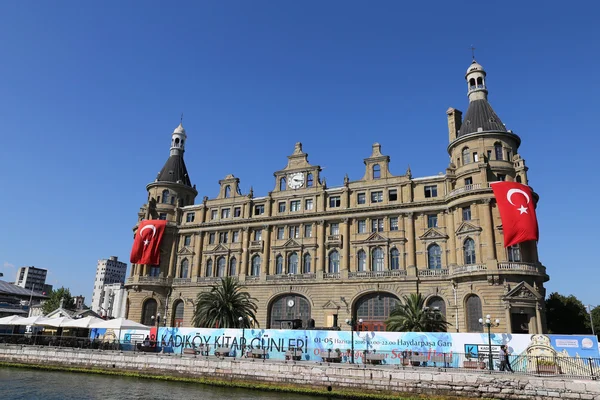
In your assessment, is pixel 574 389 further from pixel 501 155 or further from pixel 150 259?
pixel 150 259

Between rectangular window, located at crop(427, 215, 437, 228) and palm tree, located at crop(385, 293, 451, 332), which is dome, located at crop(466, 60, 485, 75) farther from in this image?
palm tree, located at crop(385, 293, 451, 332)

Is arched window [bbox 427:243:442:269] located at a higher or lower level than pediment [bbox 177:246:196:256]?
lower

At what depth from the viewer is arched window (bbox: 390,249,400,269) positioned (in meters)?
53.9

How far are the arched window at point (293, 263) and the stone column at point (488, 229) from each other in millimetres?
24247

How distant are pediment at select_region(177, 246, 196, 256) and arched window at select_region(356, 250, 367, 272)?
86.5 feet

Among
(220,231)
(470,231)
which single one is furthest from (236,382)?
(220,231)

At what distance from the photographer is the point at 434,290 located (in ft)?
165

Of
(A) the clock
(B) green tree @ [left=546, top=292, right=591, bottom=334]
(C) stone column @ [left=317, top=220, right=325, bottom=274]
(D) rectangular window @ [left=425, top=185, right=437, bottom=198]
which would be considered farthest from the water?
(B) green tree @ [left=546, top=292, right=591, bottom=334]

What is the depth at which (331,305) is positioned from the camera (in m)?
54.6

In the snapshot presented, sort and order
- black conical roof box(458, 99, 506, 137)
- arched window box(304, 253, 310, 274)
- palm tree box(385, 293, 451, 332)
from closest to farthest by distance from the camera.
A: palm tree box(385, 293, 451, 332) < black conical roof box(458, 99, 506, 137) < arched window box(304, 253, 310, 274)

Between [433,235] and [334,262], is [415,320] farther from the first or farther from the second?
[334,262]

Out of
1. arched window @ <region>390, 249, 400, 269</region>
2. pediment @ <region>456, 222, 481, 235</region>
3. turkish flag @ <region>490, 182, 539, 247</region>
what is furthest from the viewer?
arched window @ <region>390, 249, 400, 269</region>

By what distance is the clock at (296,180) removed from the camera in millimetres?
62253

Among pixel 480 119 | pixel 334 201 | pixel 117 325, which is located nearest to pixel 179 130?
pixel 334 201
